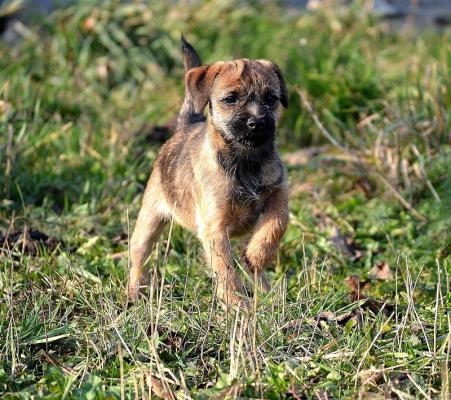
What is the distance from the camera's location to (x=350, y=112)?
7730mm

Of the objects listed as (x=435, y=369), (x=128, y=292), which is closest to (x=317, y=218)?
(x=128, y=292)

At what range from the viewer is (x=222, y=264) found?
4.50 metres

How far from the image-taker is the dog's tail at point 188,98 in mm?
5355

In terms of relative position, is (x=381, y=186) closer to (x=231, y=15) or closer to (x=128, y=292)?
(x=128, y=292)

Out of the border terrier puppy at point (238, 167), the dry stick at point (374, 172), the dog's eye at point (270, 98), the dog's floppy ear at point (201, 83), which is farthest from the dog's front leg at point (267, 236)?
the dry stick at point (374, 172)

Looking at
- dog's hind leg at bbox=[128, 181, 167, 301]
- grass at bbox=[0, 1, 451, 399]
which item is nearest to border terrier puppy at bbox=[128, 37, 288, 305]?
grass at bbox=[0, 1, 451, 399]

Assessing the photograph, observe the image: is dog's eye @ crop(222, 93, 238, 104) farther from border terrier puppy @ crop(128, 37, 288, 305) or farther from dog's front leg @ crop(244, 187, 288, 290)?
dog's front leg @ crop(244, 187, 288, 290)

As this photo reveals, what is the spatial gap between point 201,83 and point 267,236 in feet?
3.11

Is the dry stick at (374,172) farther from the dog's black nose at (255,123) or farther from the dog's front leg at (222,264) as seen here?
the dog's front leg at (222,264)

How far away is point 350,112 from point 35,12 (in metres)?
3.93

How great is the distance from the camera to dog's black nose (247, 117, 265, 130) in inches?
178

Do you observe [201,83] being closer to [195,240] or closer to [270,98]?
[270,98]

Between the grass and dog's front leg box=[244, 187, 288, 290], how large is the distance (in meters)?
0.20

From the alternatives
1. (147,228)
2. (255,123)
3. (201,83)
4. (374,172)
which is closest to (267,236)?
(255,123)
